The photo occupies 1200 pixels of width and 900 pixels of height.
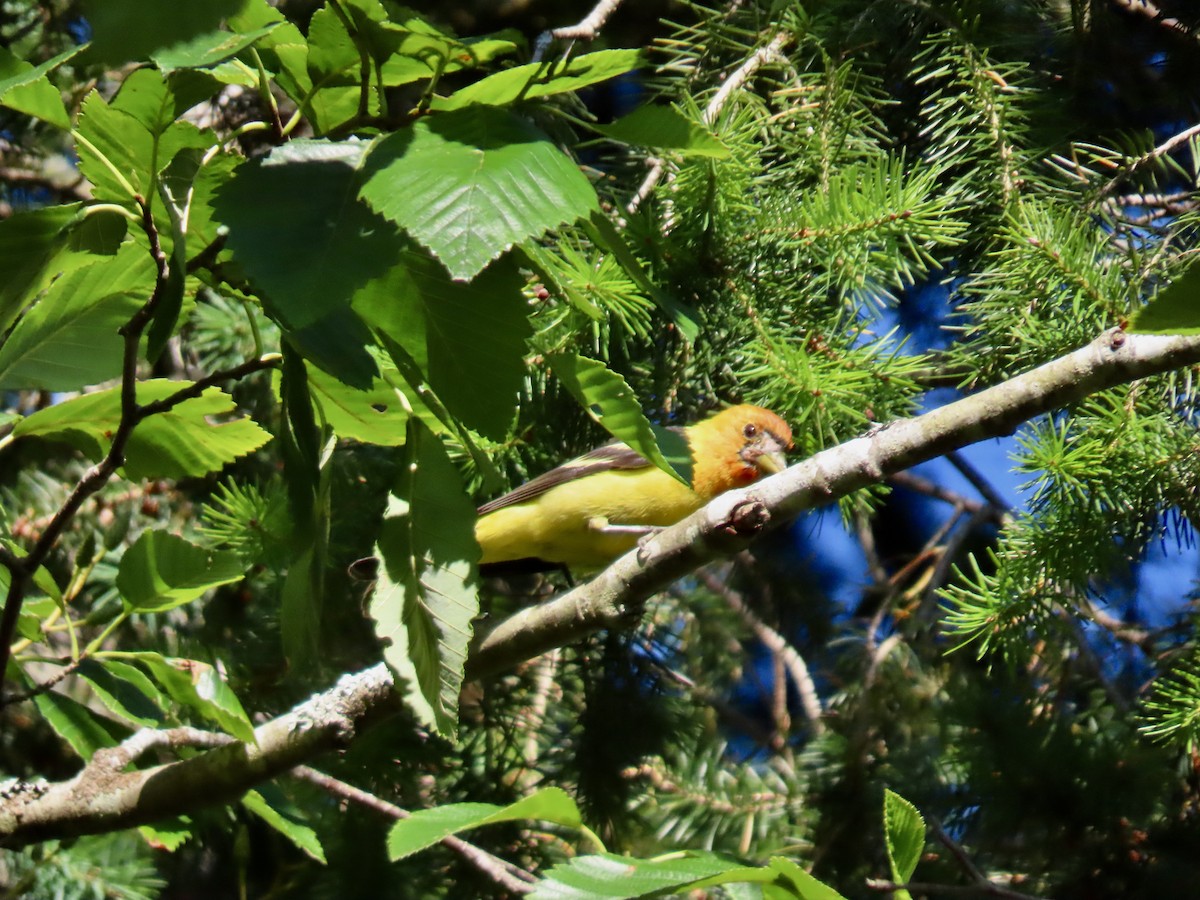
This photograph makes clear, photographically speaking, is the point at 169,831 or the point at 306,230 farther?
the point at 169,831

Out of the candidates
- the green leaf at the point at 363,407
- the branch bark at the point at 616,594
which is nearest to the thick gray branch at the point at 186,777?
the branch bark at the point at 616,594

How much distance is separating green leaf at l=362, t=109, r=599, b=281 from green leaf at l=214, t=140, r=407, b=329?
1.4 inches

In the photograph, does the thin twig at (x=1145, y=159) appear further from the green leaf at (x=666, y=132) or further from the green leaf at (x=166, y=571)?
the green leaf at (x=166, y=571)

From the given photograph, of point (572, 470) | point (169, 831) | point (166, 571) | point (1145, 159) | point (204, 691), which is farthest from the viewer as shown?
point (572, 470)

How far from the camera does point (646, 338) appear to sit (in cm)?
240

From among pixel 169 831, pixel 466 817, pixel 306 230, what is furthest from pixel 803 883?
pixel 169 831

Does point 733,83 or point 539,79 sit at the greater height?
point 539,79

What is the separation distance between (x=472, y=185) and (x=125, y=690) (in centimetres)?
133

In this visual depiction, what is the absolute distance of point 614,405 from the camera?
1.44 meters

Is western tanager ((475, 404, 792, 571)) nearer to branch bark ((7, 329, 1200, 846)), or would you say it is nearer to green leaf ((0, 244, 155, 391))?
branch bark ((7, 329, 1200, 846))

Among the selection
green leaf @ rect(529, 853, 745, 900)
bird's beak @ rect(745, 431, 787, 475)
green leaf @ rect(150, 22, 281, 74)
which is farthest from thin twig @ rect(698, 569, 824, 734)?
green leaf @ rect(150, 22, 281, 74)

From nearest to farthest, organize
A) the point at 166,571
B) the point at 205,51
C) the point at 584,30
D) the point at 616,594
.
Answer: the point at 205,51
the point at 616,594
the point at 166,571
the point at 584,30

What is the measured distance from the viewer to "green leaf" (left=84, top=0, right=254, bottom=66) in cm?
84

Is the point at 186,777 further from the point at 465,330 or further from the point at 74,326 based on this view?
the point at 465,330
